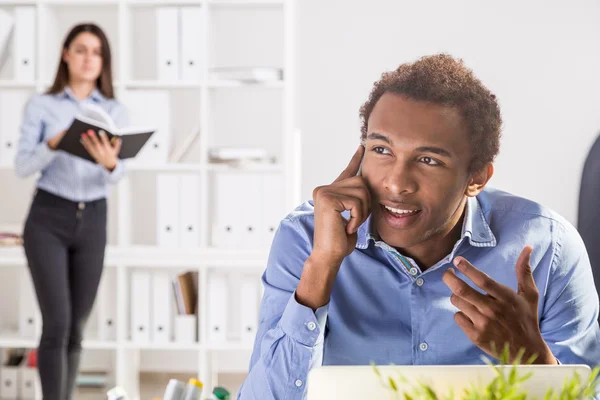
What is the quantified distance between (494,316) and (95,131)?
2322 millimetres

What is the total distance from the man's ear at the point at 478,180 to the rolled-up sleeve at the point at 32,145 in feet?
7.13

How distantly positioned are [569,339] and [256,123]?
3.05 metres

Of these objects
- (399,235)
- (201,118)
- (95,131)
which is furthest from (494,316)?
(201,118)

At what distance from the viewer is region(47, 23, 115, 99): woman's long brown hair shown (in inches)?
130

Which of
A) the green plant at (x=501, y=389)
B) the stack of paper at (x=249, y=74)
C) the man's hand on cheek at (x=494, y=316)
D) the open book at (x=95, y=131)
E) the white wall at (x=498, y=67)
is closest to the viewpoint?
the green plant at (x=501, y=389)

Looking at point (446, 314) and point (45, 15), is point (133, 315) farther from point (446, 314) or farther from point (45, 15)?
point (446, 314)

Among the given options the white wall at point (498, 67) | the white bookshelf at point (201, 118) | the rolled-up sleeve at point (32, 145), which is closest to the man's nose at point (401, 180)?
the rolled-up sleeve at point (32, 145)

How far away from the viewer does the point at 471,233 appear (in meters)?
1.38

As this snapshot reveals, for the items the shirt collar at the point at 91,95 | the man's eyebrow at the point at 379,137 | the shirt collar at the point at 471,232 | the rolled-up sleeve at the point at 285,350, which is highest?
the shirt collar at the point at 91,95

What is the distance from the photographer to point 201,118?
3.68 m

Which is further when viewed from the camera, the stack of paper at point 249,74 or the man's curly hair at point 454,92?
the stack of paper at point 249,74

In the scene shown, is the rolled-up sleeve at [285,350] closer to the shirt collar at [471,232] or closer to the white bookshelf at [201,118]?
the shirt collar at [471,232]

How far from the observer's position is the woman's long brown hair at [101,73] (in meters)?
3.31

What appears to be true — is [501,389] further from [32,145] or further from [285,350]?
[32,145]
